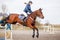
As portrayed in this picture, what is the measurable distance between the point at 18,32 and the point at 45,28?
341 millimetres

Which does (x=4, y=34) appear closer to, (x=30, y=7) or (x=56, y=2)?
(x=30, y=7)

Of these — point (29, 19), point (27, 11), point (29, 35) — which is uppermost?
point (27, 11)

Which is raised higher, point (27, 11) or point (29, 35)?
point (27, 11)

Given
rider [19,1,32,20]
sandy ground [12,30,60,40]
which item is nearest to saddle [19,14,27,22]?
rider [19,1,32,20]

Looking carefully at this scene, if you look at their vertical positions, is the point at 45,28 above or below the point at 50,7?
below

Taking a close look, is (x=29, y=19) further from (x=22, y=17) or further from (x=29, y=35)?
(x=29, y=35)

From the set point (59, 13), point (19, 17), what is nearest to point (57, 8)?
point (59, 13)

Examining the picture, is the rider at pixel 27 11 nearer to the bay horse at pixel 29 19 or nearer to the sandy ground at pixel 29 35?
the bay horse at pixel 29 19

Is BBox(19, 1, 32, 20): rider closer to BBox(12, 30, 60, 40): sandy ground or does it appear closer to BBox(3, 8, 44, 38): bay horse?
BBox(3, 8, 44, 38): bay horse

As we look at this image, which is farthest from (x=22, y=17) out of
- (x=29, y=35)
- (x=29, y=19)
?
(x=29, y=35)

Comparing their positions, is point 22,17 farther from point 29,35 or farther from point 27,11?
point 29,35

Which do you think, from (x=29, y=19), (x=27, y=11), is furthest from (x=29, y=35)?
(x=27, y=11)

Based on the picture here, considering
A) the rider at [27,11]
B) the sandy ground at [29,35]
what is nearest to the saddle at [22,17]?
the rider at [27,11]

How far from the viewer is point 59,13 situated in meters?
2.11
